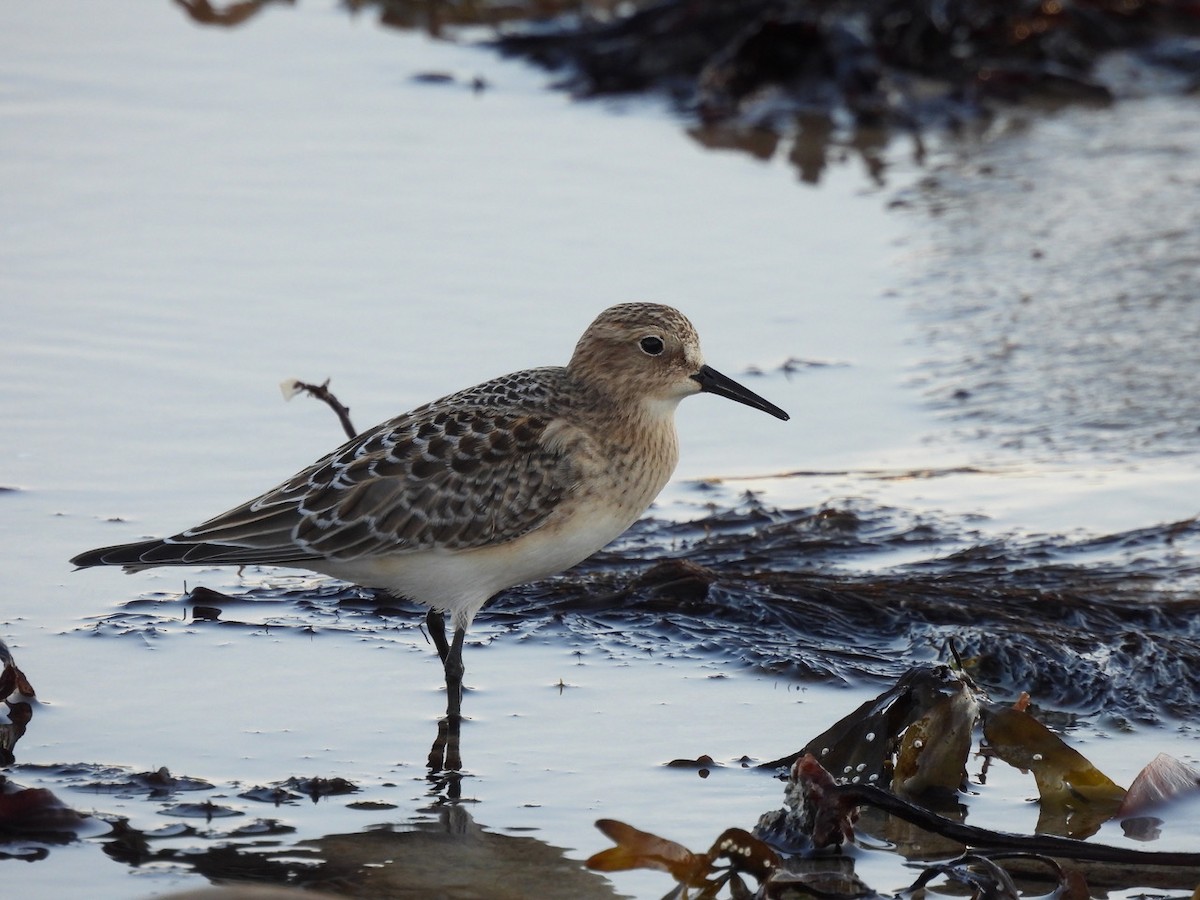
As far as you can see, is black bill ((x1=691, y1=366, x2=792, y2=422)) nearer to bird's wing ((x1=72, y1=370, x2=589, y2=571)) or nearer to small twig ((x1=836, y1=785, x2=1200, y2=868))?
bird's wing ((x1=72, y1=370, x2=589, y2=571))

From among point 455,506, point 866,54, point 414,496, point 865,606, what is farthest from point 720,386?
point 866,54

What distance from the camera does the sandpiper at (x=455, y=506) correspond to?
5.96 metres

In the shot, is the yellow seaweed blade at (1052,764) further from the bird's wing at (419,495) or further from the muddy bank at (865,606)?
the bird's wing at (419,495)

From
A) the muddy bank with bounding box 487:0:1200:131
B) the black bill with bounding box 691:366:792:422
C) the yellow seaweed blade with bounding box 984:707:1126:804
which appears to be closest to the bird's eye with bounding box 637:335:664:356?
the black bill with bounding box 691:366:792:422

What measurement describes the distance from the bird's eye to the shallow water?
1006 millimetres

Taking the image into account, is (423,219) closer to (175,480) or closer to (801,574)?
(175,480)

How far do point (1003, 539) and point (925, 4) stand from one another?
6997mm

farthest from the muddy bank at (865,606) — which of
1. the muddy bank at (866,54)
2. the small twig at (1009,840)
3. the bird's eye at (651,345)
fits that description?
the muddy bank at (866,54)

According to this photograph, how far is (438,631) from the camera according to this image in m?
6.05

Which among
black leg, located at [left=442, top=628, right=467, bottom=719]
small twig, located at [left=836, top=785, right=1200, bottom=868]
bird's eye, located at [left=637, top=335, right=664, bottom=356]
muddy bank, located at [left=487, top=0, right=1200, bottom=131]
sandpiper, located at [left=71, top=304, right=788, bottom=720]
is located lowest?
small twig, located at [left=836, top=785, right=1200, bottom=868]

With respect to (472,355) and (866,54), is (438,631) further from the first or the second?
(866,54)

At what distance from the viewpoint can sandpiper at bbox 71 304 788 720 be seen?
5965mm

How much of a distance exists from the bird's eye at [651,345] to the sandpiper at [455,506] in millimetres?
251

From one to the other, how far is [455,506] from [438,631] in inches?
16.5
